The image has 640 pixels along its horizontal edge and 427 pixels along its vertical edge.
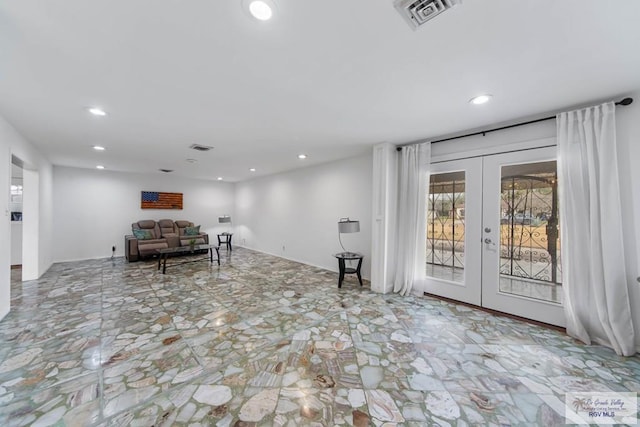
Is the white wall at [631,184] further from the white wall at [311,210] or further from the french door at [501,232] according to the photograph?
the white wall at [311,210]

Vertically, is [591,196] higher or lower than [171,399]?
higher

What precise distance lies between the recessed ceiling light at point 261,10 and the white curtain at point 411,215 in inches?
116

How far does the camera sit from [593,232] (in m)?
2.39

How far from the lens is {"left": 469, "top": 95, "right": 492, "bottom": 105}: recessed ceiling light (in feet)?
7.59

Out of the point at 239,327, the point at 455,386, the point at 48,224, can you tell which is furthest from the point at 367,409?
the point at 48,224

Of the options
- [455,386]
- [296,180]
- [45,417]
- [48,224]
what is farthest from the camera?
[296,180]

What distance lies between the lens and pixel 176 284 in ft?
13.9

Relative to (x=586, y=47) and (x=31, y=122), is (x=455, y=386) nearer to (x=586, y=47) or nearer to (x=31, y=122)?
(x=586, y=47)

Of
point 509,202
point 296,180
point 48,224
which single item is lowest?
point 48,224

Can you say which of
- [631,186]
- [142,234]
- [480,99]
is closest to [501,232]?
[631,186]

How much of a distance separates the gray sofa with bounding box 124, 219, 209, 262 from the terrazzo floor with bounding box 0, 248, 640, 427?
8.07 feet

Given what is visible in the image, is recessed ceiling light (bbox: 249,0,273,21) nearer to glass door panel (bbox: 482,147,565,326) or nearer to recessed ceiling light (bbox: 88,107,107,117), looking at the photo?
recessed ceiling light (bbox: 88,107,107,117)

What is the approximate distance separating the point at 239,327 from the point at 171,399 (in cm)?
105

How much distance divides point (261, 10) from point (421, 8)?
0.88 m
